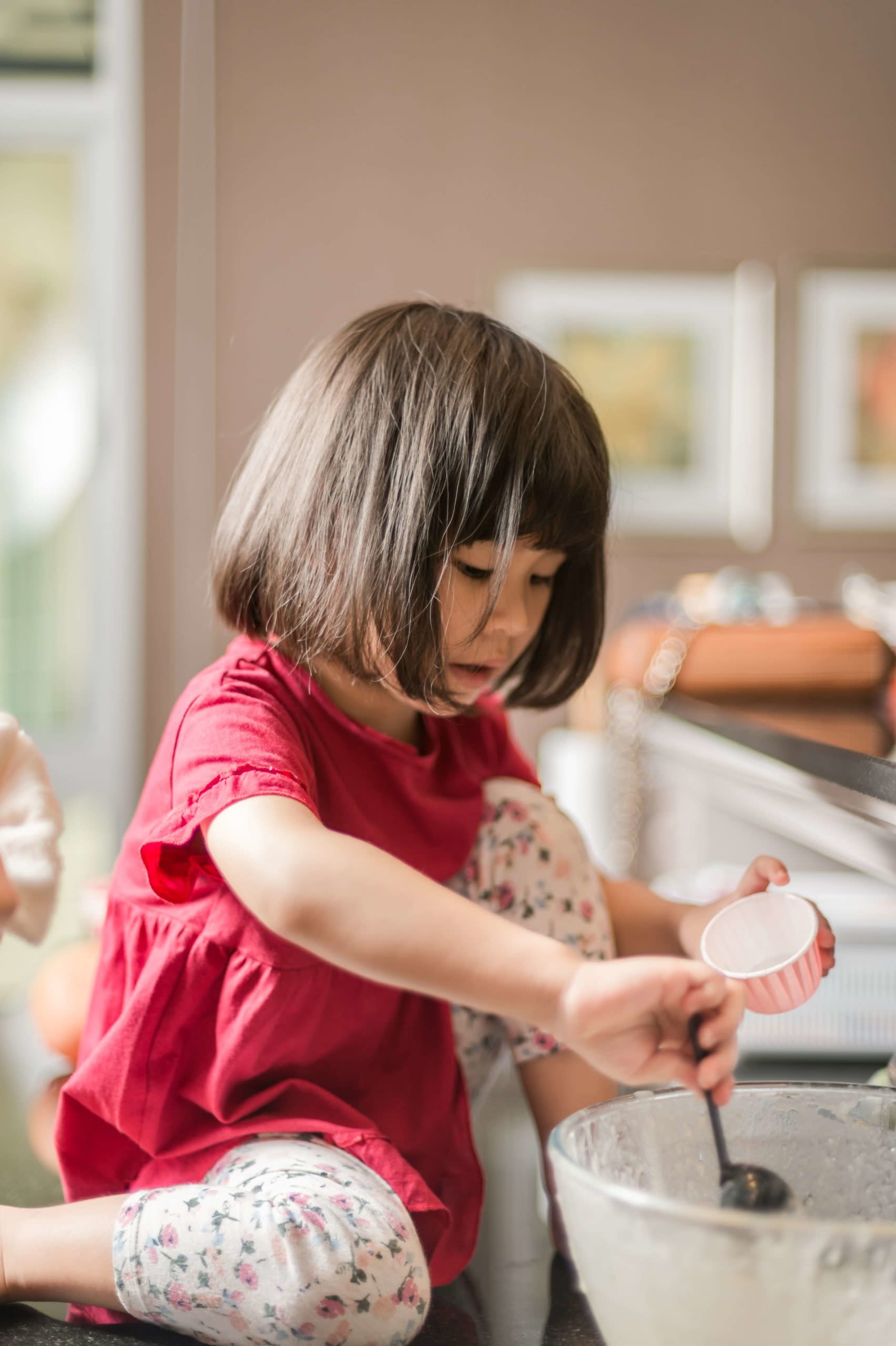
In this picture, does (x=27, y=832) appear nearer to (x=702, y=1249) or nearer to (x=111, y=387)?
(x=702, y=1249)

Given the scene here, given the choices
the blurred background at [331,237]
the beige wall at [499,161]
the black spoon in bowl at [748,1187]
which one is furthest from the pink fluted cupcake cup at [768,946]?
the beige wall at [499,161]

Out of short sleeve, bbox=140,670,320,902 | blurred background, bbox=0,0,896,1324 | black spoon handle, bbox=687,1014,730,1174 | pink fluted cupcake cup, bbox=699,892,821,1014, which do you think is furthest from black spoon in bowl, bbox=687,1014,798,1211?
blurred background, bbox=0,0,896,1324

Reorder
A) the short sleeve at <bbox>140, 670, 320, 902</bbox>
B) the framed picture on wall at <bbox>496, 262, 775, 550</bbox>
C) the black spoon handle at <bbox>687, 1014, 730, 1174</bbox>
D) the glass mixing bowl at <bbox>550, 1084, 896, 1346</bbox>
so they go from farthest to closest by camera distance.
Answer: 1. the framed picture on wall at <bbox>496, 262, 775, 550</bbox>
2. the short sleeve at <bbox>140, 670, 320, 902</bbox>
3. the black spoon handle at <bbox>687, 1014, 730, 1174</bbox>
4. the glass mixing bowl at <bbox>550, 1084, 896, 1346</bbox>

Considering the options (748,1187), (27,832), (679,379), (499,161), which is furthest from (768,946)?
(499,161)

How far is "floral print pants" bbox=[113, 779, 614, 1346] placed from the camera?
653 mm

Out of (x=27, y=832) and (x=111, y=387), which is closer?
(x=27, y=832)

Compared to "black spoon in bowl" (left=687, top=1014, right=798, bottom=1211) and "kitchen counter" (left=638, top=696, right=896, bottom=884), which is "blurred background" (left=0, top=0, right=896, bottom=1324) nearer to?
"kitchen counter" (left=638, top=696, right=896, bottom=884)

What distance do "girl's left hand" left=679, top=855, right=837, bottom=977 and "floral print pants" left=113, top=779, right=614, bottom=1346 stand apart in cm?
27

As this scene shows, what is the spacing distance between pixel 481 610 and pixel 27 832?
31 cm

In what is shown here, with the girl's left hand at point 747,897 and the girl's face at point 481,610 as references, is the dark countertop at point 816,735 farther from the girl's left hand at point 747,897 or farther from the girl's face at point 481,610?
the girl's face at point 481,610

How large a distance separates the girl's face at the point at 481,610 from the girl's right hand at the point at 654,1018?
263 mm

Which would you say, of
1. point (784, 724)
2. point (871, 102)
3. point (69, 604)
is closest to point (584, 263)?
point (871, 102)

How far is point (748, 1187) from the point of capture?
605mm

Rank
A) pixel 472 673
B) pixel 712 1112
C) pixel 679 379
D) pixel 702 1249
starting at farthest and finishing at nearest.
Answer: pixel 679 379
pixel 472 673
pixel 712 1112
pixel 702 1249
